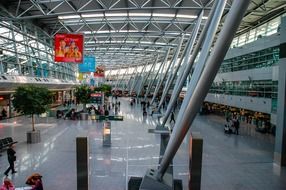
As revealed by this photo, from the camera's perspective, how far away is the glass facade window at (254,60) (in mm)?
26641

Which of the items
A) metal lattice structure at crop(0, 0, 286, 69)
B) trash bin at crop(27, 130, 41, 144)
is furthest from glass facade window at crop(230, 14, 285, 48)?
trash bin at crop(27, 130, 41, 144)

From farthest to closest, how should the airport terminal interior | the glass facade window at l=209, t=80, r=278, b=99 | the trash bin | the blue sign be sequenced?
the blue sign < the glass facade window at l=209, t=80, r=278, b=99 < the trash bin < the airport terminal interior

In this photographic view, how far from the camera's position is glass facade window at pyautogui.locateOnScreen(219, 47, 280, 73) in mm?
26641

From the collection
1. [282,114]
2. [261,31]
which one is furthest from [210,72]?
[261,31]

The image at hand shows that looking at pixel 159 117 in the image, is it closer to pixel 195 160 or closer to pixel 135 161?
pixel 135 161

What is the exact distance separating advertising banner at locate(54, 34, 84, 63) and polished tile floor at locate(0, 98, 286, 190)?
6027 millimetres

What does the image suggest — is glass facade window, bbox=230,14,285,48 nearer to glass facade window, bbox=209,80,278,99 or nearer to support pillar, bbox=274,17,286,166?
glass facade window, bbox=209,80,278,99

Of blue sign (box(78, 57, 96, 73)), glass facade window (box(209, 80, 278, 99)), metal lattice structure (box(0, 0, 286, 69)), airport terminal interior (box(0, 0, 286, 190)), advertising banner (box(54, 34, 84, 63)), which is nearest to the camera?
airport terminal interior (box(0, 0, 286, 190))

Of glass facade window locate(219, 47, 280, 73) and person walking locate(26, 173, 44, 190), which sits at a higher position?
glass facade window locate(219, 47, 280, 73)

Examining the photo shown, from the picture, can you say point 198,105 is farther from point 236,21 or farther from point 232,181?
point 232,181

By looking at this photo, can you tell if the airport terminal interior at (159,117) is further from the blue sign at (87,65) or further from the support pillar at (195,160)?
the blue sign at (87,65)

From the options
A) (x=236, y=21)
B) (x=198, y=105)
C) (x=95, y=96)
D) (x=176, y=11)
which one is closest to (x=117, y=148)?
(x=198, y=105)

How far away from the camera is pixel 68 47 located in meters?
21.4

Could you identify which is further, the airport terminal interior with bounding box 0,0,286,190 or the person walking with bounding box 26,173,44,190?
the person walking with bounding box 26,173,44,190
